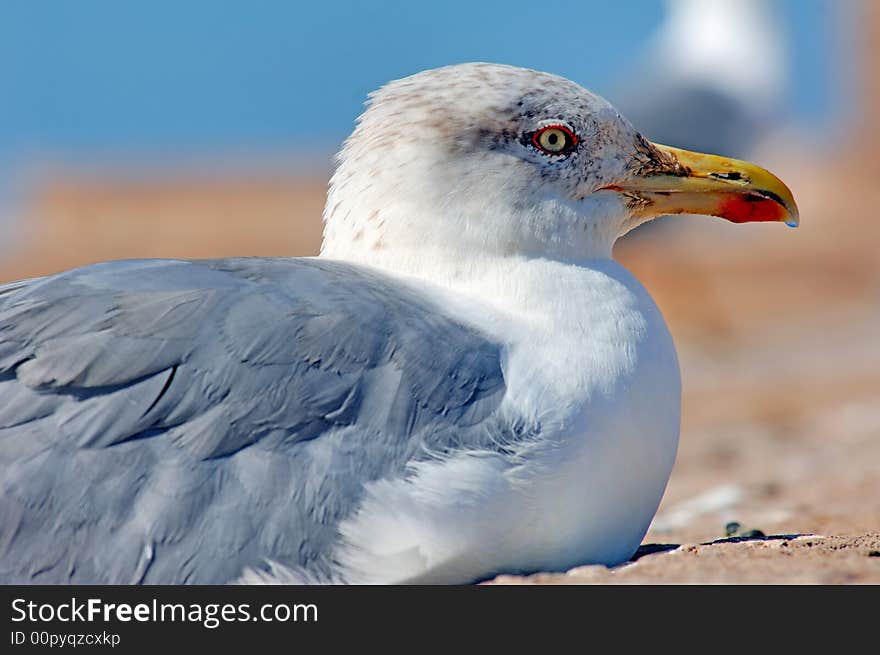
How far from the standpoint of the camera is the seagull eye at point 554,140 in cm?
452

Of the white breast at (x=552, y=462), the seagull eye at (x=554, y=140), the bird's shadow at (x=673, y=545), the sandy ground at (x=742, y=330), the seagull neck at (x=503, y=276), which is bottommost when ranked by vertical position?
the sandy ground at (x=742, y=330)

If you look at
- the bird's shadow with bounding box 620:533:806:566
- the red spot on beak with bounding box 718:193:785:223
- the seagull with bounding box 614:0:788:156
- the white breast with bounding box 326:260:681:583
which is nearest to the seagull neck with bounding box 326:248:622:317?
the white breast with bounding box 326:260:681:583

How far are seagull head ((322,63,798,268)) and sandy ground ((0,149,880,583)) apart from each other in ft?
3.74

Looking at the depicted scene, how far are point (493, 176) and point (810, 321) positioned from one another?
14631mm

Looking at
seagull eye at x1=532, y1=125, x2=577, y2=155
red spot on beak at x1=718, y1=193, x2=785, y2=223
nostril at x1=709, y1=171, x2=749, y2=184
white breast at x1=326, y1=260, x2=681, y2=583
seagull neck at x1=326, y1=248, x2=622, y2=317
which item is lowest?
white breast at x1=326, y1=260, x2=681, y2=583

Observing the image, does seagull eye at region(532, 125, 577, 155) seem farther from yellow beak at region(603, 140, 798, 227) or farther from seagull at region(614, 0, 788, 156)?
seagull at region(614, 0, 788, 156)

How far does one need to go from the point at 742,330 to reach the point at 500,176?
14116 millimetres

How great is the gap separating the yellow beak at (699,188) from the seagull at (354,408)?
49 cm

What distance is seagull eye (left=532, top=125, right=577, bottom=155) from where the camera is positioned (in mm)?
4520

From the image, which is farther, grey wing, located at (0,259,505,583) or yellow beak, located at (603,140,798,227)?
yellow beak, located at (603,140,798,227)

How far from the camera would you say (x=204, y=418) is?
368cm

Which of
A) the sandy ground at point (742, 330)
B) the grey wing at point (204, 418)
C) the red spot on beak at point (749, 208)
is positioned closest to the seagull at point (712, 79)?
the sandy ground at point (742, 330)

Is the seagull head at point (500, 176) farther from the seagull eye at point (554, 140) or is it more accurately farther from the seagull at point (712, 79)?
the seagull at point (712, 79)
